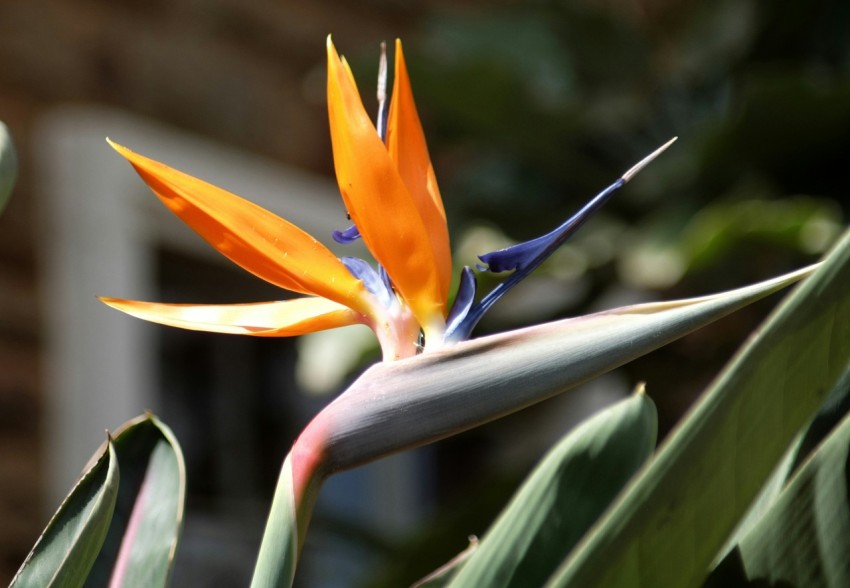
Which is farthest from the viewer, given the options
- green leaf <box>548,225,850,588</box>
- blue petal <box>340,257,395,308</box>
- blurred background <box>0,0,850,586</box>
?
blurred background <box>0,0,850,586</box>

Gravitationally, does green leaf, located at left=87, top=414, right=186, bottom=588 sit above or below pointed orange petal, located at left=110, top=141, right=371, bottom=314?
below

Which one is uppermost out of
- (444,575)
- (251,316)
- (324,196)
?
(324,196)

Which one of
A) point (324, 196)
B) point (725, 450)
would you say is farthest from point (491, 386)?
point (324, 196)

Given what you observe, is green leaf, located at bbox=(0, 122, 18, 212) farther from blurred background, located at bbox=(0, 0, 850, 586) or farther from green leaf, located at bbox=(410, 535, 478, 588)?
blurred background, located at bbox=(0, 0, 850, 586)

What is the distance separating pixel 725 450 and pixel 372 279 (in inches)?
6.2

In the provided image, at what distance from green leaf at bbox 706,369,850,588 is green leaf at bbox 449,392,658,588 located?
0.25ft

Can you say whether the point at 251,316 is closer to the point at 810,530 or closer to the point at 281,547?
the point at 281,547

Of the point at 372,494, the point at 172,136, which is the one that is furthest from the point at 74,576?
the point at 372,494

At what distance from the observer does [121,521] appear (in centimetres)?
52

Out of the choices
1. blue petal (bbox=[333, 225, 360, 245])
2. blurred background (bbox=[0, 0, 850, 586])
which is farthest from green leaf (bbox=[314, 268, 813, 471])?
blurred background (bbox=[0, 0, 850, 586])

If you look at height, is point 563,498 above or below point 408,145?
below

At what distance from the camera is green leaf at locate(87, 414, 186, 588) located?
490 millimetres

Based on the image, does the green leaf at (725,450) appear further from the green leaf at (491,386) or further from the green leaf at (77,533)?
the green leaf at (77,533)

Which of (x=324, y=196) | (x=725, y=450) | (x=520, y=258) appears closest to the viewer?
(x=725, y=450)
